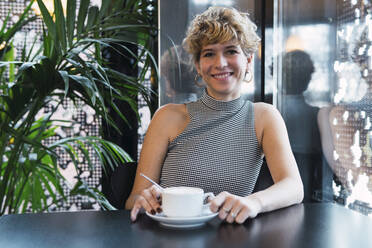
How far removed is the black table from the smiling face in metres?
0.62

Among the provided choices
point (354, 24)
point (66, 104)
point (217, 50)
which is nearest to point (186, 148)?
point (217, 50)

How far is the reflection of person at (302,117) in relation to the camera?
1.71 metres

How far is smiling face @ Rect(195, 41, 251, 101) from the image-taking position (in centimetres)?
150

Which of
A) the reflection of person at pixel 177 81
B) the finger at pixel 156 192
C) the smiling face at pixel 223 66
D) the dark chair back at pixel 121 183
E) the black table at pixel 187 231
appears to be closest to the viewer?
the black table at pixel 187 231

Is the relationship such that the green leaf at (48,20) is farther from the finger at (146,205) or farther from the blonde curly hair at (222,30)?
the finger at (146,205)

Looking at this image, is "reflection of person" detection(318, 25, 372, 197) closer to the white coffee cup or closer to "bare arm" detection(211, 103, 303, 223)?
"bare arm" detection(211, 103, 303, 223)

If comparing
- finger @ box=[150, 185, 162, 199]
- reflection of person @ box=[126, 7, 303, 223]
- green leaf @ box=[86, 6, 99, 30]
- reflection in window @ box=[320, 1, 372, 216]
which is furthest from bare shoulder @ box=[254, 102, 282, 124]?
green leaf @ box=[86, 6, 99, 30]

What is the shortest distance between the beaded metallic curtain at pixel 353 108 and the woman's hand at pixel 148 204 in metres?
0.70

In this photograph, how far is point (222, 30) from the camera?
4.86 ft

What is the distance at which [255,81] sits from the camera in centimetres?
211

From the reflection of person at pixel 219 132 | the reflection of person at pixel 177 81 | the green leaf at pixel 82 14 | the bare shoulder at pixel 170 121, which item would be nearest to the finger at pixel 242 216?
the reflection of person at pixel 219 132

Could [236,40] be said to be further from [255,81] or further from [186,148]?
[255,81]

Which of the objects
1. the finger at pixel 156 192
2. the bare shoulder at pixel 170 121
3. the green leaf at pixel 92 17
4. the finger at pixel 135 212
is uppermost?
the green leaf at pixel 92 17

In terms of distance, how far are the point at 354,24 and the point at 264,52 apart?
2.26 ft
